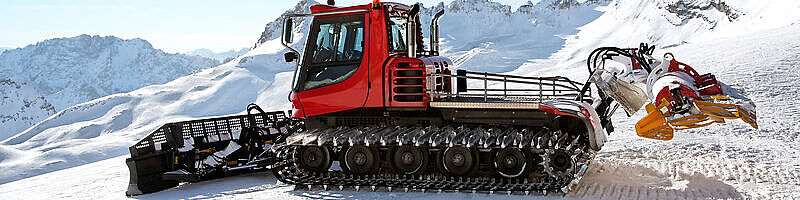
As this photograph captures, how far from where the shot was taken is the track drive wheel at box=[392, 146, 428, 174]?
8500 millimetres

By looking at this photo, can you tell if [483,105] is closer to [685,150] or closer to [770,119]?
[685,150]

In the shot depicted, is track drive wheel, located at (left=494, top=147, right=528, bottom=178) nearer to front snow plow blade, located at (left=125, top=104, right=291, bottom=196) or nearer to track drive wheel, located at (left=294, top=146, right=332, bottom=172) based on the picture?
track drive wheel, located at (left=294, top=146, right=332, bottom=172)

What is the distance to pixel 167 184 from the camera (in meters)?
9.73

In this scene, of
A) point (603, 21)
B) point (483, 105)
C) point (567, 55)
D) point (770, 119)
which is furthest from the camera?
point (603, 21)

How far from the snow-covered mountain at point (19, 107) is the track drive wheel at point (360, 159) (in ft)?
501

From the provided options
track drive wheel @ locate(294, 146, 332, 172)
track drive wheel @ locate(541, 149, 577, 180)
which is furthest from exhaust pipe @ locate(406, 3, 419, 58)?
track drive wheel @ locate(541, 149, 577, 180)

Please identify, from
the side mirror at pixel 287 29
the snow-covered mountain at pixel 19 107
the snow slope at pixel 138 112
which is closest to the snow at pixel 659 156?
the snow slope at pixel 138 112

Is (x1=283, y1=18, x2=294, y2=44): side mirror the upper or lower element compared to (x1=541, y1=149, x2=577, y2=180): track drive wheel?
upper

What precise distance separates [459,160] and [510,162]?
2.18ft

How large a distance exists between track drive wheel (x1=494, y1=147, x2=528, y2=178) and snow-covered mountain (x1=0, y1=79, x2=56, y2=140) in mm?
154283

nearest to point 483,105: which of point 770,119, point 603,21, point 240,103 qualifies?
point 770,119

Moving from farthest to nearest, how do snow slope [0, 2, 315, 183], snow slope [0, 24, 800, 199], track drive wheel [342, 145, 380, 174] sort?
snow slope [0, 2, 315, 183]
track drive wheel [342, 145, 380, 174]
snow slope [0, 24, 800, 199]

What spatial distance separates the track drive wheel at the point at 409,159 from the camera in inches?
335

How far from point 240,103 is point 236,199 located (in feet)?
137
